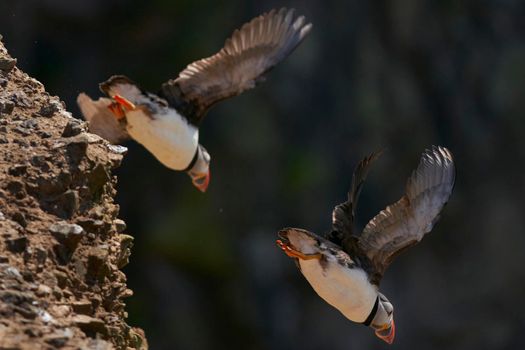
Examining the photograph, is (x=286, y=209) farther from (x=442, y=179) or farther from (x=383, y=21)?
(x=442, y=179)

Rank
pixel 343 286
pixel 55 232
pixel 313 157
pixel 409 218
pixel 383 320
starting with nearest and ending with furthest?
1. pixel 55 232
2. pixel 343 286
3. pixel 409 218
4. pixel 383 320
5. pixel 313 157

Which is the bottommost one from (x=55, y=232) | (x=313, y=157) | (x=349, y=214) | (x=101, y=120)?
(x=55, y=232)

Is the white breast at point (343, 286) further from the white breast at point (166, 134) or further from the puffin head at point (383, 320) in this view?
the white breast at point (166, 134)

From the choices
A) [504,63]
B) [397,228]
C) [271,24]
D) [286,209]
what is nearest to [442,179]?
[397,228]

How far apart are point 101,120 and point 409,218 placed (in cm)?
207

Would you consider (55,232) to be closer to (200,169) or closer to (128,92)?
(128,92)

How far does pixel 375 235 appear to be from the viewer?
788 cm

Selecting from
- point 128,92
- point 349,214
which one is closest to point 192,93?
point 128,92

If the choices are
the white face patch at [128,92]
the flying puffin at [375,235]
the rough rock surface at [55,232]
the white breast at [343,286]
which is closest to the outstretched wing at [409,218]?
the flying puffin at [375,235]

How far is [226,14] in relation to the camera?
1556 centimetres

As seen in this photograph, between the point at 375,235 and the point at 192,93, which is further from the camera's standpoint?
the point at 192,93

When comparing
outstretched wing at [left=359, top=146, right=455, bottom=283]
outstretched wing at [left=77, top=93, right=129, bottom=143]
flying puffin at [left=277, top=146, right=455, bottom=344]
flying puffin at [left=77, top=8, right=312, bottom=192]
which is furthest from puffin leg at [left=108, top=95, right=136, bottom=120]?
outstretched wing at [left=359, top=146, right=455, bottom=283]

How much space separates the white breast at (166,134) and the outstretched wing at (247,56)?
5.5 inches

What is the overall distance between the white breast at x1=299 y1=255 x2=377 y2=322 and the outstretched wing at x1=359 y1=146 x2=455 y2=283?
7.0 inches
